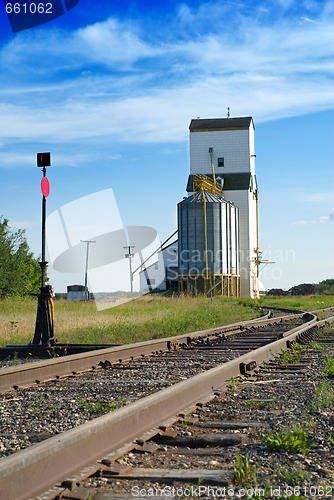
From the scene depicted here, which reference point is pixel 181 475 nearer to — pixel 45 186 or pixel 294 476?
pixel 294 476

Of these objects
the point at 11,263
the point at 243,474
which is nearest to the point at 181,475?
the point at 243,474

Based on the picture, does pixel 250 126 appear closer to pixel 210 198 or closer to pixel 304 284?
pixel 210 198

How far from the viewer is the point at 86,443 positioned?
3.50 meters

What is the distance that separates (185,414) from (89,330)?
1029 cm

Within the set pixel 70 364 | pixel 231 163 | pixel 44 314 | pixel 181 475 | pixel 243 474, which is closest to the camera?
pixel 243 474

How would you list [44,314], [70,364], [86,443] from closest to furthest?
[86,443]
[70,364]
[44,314]

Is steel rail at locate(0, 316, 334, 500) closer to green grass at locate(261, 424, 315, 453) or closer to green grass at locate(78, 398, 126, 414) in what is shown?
green grass at locate(78, 398, 126, 414)

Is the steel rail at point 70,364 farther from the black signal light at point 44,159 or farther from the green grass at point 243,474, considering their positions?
the green grass at point 243,474

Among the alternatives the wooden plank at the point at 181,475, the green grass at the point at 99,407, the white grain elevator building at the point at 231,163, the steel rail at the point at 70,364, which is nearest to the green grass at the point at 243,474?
the wooden plank at the point at 181,475

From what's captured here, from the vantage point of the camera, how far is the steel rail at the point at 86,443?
280 cm

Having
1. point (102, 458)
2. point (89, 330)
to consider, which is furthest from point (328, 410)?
point (89, 330)

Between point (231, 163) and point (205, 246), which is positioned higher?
point (231, 163)

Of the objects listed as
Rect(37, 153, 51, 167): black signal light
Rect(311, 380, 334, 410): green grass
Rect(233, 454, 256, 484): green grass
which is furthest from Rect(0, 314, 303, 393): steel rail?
Rect(233, 454, 256, 484): green grass

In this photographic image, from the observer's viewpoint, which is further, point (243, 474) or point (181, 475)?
point (181, 475)
